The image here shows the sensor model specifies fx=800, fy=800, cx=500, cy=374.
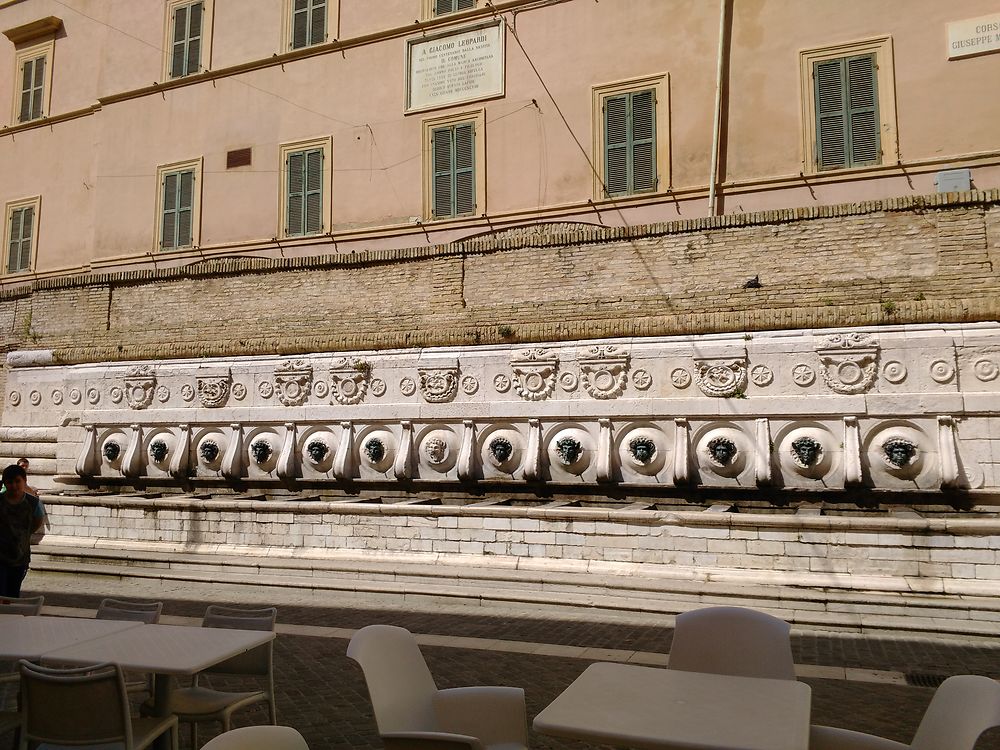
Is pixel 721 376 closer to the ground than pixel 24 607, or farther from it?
farther from it

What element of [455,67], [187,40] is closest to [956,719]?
[455,67]

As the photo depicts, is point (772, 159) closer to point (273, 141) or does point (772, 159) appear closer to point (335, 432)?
point (335, 432)

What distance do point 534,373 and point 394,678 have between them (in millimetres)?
6990

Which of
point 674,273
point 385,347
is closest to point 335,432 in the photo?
point 385,347

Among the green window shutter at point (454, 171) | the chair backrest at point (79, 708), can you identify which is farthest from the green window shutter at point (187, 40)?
the chair backrest at point (79, 708)

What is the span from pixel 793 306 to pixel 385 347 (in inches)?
209

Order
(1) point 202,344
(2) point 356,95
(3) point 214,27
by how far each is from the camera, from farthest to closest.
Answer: (3) point 214,27 < (2) point 356,95 < (1) point 202,344

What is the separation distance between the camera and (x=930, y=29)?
436 inches

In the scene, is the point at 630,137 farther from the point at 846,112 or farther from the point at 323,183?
the point at 323,183

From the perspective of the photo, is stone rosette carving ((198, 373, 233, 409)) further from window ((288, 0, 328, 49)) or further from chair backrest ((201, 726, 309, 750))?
chair backrest ((201, 726, 309, 750))

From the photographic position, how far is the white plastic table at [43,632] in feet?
11.6

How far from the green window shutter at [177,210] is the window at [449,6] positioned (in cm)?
587

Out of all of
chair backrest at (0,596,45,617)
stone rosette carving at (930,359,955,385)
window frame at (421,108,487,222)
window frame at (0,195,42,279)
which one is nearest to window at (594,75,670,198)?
window frame at (421,108,487,222)

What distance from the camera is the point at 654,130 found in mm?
12391
